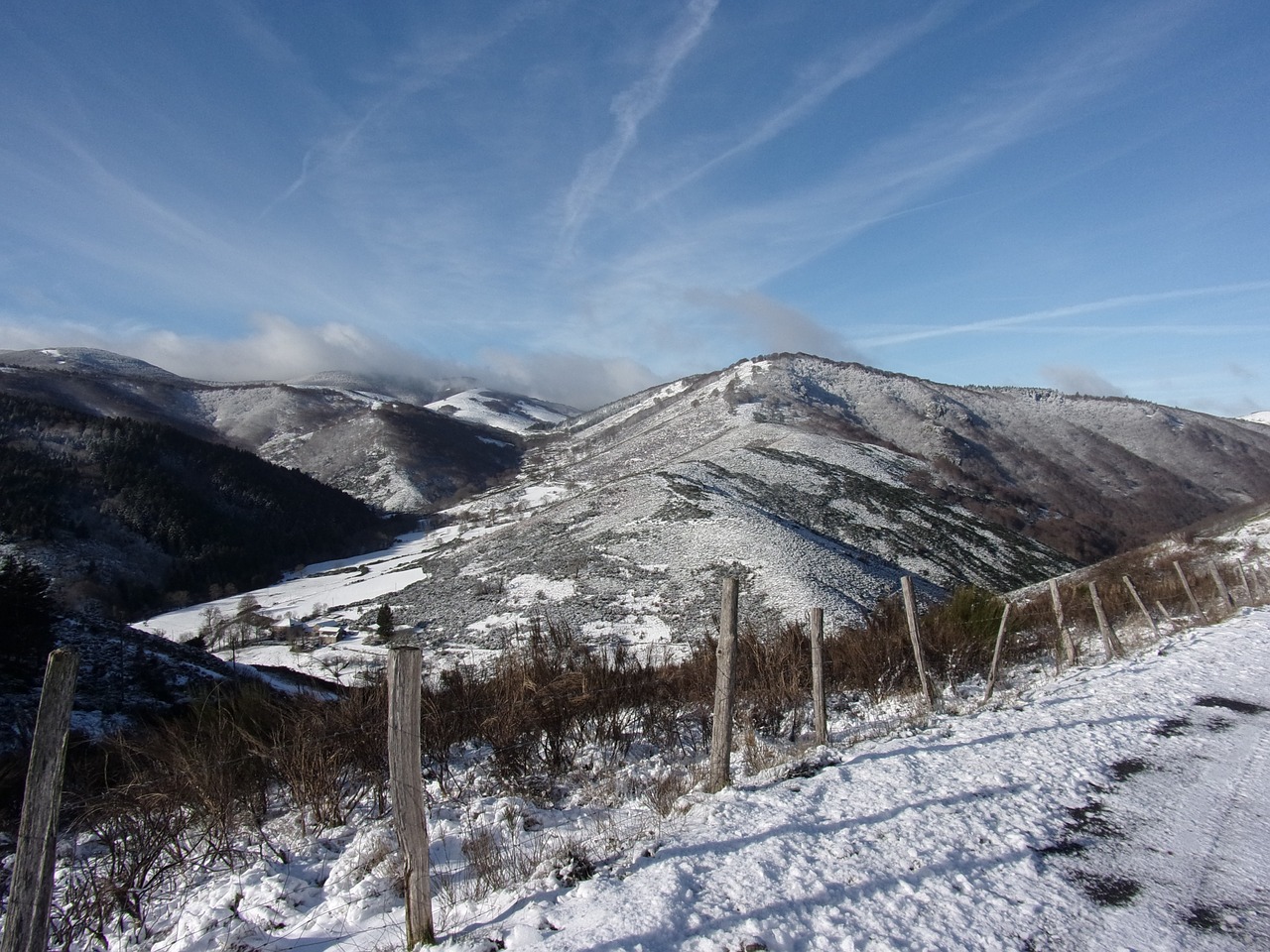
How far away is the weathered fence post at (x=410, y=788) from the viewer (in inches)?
155

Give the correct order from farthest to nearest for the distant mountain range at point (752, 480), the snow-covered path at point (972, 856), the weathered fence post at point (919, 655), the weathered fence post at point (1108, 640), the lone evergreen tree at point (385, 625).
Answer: the distant mountain range at point (752, 480), the lone evergreen tree at point (385, 625), the weathered fence post at point (1108, 640), the weathered fence post at point (919, 655), the snow-covered path at point (972, 856)

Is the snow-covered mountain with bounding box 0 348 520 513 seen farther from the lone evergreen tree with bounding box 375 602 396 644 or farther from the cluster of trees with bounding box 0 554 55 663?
the cluster of trees with bounding box 0 554 55 663

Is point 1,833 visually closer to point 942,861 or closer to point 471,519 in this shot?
point 942,861

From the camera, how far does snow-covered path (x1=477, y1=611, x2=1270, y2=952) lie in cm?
387

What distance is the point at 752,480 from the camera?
134 ft

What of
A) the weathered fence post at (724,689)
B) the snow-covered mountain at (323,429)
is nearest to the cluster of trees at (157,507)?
the snow-covered mountain at (323,429)

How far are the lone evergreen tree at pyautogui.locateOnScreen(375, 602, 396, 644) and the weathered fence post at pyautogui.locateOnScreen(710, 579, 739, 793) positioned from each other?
21155mm

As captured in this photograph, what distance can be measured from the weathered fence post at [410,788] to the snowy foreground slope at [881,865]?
0.27 metres

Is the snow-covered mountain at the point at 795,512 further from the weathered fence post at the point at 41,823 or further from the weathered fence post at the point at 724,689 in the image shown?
the weathered fence post at the point at 41,823

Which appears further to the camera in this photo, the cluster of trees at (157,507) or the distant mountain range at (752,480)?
the cluster of trees at (157,507)

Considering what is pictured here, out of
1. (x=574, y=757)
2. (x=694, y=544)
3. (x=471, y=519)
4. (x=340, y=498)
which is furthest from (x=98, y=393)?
(x=574, y=757)

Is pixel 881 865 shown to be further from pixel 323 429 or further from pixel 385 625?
pixel 323 429

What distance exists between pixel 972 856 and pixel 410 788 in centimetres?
384

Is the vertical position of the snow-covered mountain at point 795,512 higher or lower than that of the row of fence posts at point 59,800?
higher
